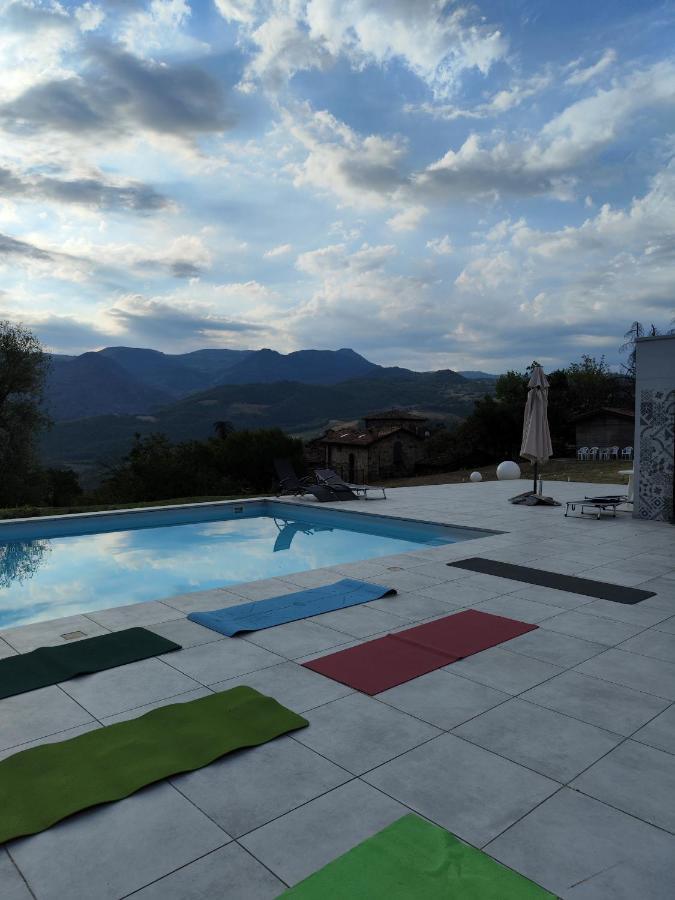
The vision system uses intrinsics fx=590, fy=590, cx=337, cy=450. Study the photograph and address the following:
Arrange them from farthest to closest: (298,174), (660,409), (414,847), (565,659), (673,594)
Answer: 1. (298,174)
2. (660,409)
3. (673,594)
4. (565,659)
5. (414,847)

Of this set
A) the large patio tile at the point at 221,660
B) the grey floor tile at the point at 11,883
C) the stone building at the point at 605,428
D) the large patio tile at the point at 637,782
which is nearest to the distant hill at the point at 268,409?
the stone building at the point at 605,428

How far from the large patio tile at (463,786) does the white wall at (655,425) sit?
8.14 meters

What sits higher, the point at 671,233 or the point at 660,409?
the point at 671,233

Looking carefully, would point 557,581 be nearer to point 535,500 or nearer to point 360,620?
point 360,620

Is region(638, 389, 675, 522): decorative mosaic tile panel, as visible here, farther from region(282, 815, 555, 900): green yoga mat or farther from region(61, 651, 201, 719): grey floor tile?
region(282, 815, 555, 900): green yoga mat

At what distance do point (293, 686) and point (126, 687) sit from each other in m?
1.06

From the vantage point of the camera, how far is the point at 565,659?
166 inches

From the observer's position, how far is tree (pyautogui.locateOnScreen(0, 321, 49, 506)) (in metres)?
22.3

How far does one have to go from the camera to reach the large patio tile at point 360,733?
2.98m

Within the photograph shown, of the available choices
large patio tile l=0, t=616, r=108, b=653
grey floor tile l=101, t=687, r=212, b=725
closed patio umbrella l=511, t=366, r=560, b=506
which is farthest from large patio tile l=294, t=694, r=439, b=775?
closed patio umbrella l=511, t=366, r=560, b=506

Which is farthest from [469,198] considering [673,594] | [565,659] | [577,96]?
[565,659]

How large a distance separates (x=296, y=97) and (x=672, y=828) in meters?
13.6

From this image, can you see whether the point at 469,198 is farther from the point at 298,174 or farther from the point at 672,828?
the point at 672,828

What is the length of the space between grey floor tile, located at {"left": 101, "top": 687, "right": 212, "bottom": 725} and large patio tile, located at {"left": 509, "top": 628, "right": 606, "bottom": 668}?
226cm
